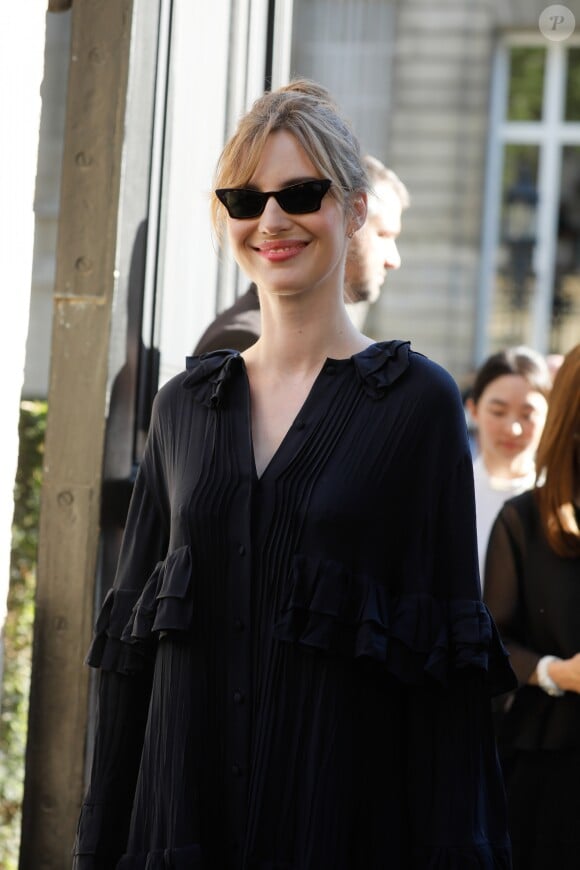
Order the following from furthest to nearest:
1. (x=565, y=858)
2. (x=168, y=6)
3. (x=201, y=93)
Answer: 1. (x=201, y=93)
2. (x=168, y=6)
3. (x=565, y=858)

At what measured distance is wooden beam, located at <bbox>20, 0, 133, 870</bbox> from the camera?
3717 mm

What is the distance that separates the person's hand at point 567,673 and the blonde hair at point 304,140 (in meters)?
1.64

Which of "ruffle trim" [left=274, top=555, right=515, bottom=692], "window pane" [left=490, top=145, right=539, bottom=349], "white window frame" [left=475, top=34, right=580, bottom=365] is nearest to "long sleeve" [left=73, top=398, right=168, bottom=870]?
"ruffle trim" [left=274, top=555, right=515, bottom=692]

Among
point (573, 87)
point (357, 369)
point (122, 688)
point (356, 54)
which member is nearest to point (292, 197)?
point (357, 369)

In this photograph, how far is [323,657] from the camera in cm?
216

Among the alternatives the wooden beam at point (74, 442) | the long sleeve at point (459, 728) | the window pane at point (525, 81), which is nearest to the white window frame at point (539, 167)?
the window pane at point (525, 81)

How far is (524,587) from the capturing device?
3754 mm

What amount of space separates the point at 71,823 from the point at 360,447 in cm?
195

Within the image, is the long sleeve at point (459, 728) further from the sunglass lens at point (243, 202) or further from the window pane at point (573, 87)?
the window pane at point (573, 87)

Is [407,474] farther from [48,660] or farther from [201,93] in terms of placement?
[201,93]

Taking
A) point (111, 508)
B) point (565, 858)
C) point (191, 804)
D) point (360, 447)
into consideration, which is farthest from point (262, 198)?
point (565, 858)

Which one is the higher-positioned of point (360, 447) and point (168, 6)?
point (168, 6)

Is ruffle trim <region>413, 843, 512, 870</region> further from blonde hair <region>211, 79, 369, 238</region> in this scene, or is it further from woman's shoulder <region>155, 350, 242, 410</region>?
blonde hair <region>211, 79, 369, 238</region>

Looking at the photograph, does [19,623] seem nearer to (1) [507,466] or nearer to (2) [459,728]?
(1) [507,466]
